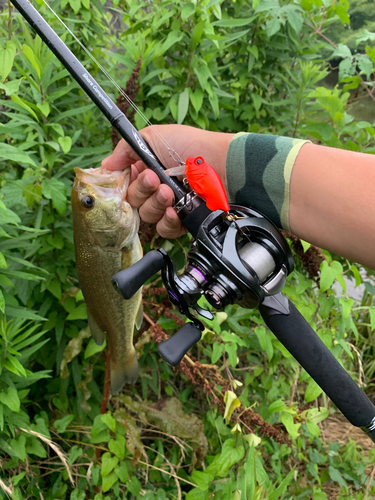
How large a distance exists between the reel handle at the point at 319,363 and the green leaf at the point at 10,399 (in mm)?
1161

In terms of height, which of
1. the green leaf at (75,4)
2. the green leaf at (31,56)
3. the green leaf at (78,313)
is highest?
the green leaf at (75,4)

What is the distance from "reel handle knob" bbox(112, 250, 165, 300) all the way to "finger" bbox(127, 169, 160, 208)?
19.9 inches

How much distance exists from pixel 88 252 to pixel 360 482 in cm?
275

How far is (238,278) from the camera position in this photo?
999 millimetres

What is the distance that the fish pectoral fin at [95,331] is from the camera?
183 centimetres

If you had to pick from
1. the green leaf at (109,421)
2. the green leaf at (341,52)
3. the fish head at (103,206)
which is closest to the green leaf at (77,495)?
the green leaf at (109,421)

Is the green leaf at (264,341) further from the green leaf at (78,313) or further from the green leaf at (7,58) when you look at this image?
the green leaf at (7,58)

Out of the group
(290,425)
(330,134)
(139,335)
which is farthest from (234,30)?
(290,425)

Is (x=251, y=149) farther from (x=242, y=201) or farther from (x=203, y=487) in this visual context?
(x=203, y=487)

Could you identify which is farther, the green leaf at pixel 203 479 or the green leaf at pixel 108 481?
the green leaf at pixel 108 481

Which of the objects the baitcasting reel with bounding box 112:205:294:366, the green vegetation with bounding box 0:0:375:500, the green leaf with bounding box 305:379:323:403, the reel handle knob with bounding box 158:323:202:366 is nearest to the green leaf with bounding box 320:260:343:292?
the green vegetation with bounding box 0:0:375:500

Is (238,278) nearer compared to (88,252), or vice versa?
A: (238,278)

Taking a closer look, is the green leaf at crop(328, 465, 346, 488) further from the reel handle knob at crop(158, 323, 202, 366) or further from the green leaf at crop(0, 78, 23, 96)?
the green leaf at crop(0, 78, 23, 96)

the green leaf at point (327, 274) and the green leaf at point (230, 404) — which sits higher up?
the green leaf at point (327, 274)
